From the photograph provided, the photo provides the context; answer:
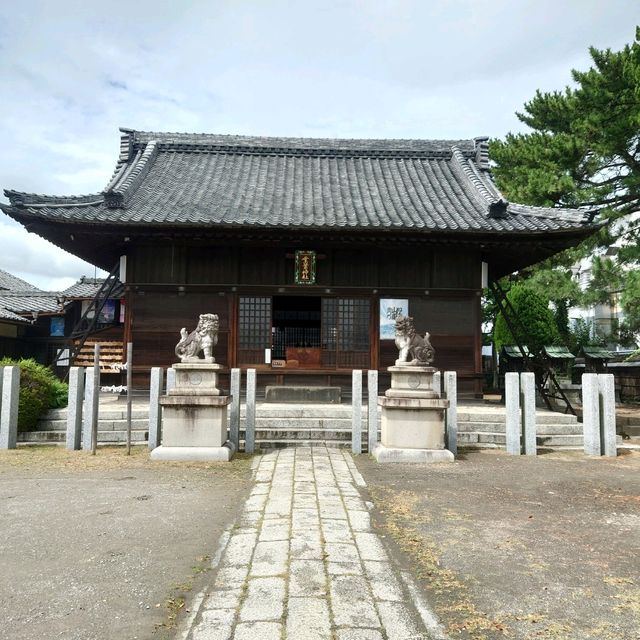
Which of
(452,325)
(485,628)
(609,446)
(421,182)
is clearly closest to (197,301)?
(452,325)

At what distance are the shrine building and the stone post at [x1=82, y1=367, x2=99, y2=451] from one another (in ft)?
12.6

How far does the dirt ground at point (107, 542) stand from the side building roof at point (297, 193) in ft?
21.4

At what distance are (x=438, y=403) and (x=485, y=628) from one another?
5.76 metres

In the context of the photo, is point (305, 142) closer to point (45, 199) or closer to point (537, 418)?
point (45, 199)

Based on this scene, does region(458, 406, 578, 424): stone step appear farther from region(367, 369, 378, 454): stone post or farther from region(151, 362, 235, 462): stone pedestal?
region(151, 362, 235, 462): stone pedestal

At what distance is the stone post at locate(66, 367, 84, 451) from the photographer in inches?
375

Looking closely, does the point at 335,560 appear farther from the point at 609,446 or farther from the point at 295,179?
the point at 295,179

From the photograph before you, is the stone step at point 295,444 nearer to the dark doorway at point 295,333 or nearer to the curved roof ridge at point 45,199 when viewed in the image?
the dark doorway at point 295,333

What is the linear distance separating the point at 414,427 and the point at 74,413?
6.13 meters

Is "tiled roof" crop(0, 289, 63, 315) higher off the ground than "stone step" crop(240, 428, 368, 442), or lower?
higher

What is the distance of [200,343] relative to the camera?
9242 mm

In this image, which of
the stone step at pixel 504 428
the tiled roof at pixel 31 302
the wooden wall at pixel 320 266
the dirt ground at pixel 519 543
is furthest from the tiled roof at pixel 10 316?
the stone step at pixel 504 428

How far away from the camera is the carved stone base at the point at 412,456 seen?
Result: 28.4 ft

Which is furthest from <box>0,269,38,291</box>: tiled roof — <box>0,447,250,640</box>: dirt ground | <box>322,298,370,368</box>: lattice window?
<box>0,447,250,640</box>: dirt ground
